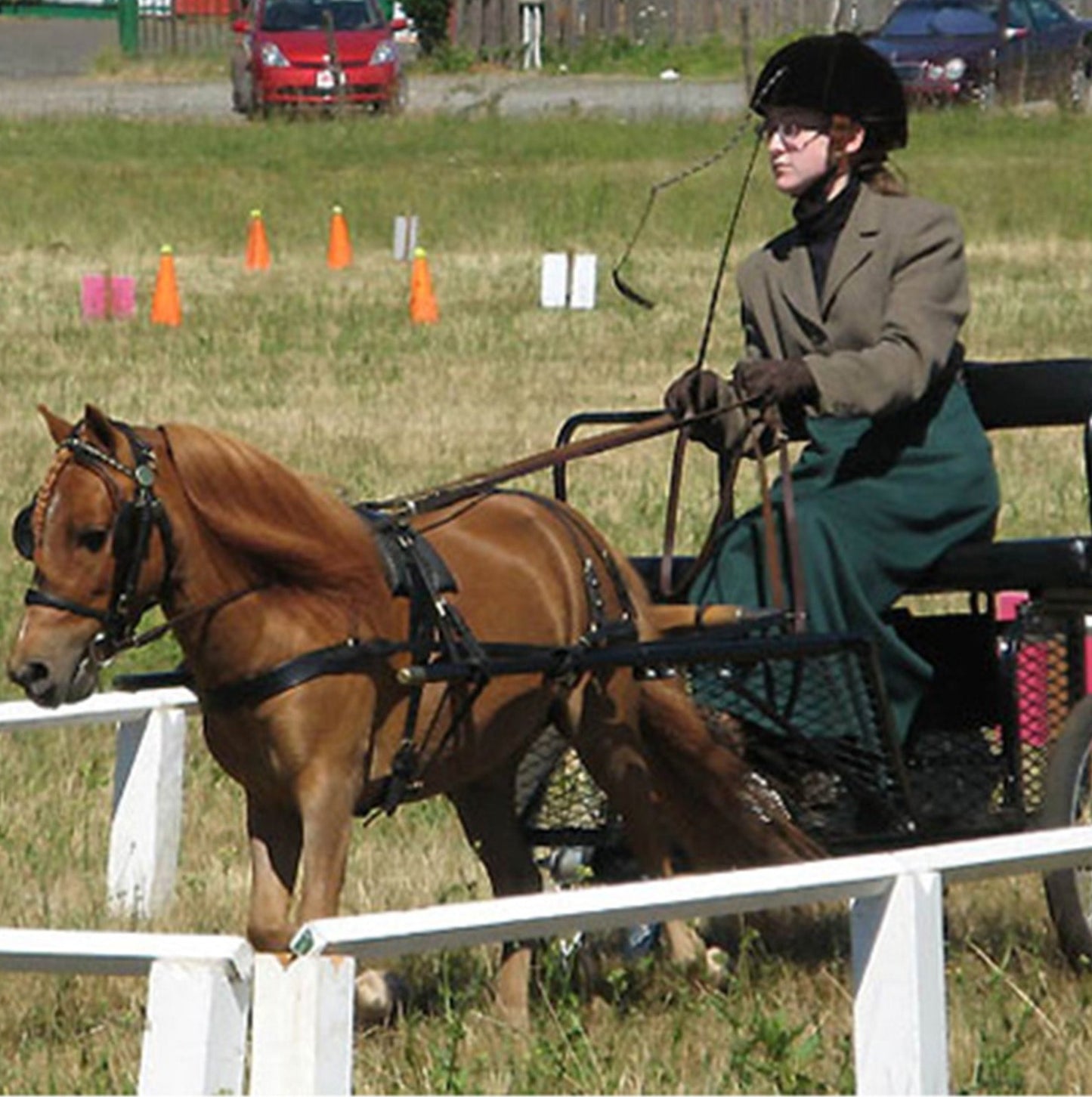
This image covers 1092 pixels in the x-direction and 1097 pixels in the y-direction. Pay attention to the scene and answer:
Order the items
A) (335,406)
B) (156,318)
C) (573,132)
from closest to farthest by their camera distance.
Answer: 1. (335,406)
2. (156,318)
3. (573,132)

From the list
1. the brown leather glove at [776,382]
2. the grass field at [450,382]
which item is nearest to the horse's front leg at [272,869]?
the grass field at [450,382]

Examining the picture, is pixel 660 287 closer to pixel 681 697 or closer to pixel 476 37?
pixel 681 697

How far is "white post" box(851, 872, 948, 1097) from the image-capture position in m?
5.58

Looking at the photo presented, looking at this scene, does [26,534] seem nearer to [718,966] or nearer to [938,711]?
[718,966]

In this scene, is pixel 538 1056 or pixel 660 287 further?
pixel 660 287

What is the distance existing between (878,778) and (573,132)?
98.0 ft

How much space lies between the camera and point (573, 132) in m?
37.1

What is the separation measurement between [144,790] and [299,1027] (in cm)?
387

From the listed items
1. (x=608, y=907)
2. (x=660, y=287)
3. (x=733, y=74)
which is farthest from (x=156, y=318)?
(x=733, y=74)

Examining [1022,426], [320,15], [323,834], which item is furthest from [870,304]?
[320,15]

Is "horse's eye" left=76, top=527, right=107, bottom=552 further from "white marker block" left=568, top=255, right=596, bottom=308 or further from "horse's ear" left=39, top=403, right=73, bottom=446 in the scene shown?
"white marker block" left=568, top=255, right=596, bottom=308

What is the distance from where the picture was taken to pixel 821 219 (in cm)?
788

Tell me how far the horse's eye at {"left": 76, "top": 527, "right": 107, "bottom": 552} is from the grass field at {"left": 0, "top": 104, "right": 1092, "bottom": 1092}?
991 millimetres

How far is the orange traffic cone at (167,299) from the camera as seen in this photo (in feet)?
74.8
